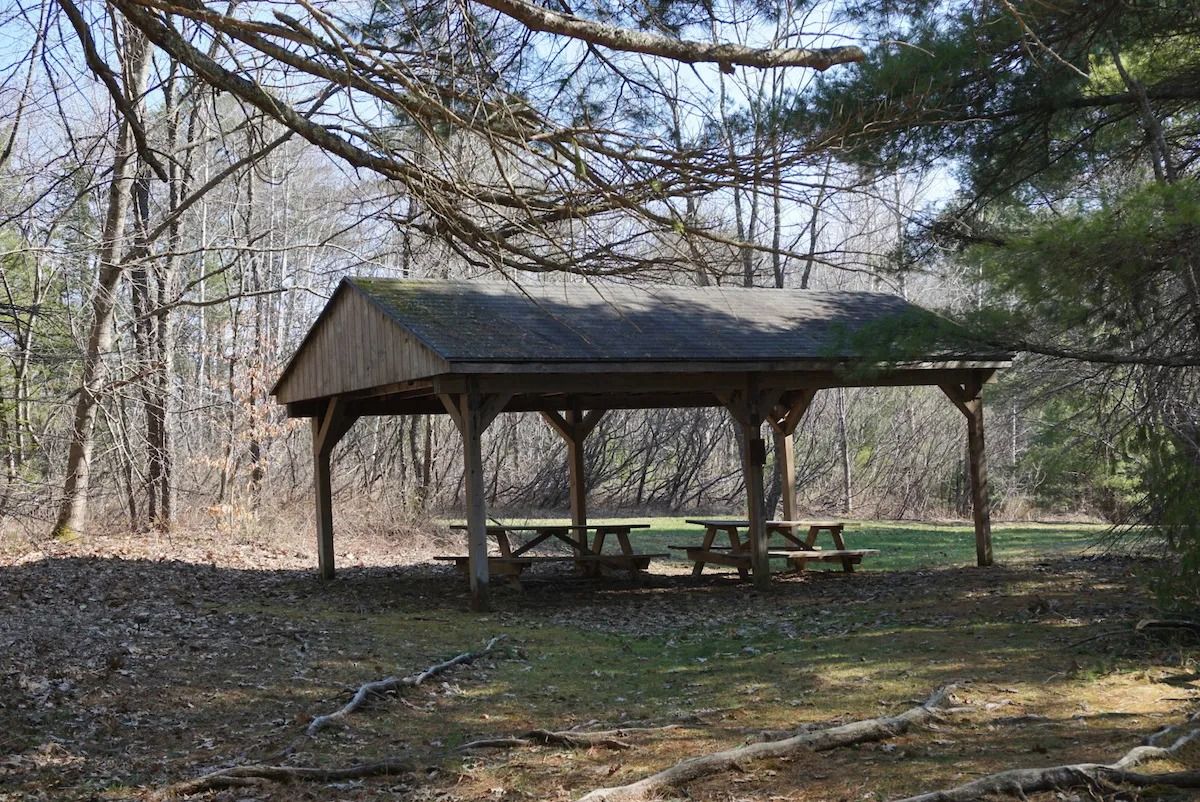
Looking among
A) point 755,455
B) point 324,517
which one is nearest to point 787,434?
point 755,455

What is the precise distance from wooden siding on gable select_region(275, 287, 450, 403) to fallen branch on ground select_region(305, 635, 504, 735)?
3.16 meters

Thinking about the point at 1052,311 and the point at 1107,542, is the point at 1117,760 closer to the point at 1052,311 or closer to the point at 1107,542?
the point at 1052,311

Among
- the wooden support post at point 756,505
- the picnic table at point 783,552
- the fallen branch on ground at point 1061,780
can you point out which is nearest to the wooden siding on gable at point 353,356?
the wooden support post at point 756,505

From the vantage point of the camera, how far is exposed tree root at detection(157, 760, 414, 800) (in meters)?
5.16

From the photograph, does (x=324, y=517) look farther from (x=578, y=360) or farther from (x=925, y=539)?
(x=925, y=539)

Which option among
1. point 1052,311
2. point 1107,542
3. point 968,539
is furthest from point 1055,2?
point 968,539

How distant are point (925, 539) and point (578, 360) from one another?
10.0 metres

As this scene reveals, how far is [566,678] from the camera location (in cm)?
816

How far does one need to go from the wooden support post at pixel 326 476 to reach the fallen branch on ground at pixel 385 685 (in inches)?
225

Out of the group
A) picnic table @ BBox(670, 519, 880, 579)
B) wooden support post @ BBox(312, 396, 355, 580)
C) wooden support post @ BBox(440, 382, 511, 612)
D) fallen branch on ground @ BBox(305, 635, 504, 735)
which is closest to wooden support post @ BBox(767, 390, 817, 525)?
picnic table @ BBox(670, 519, 880, 579)

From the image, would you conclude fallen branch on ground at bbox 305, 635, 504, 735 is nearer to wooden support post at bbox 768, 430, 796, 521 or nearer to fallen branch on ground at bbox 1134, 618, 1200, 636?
fallen branch on ground at bbox 1134, 618, 1200, 636

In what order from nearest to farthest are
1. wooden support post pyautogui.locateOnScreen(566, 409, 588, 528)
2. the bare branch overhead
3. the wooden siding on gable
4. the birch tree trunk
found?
the bare branch overhead
the wooden siding on gable
the birch tree trunk
wooden support post pyautogui.locateOnScreen(566, 409, 588, 528)

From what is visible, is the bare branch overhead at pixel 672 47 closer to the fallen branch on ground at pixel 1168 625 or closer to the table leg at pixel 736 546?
the fallen branch on ground at pixel 1168 625

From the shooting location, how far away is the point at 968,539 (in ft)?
62.4
